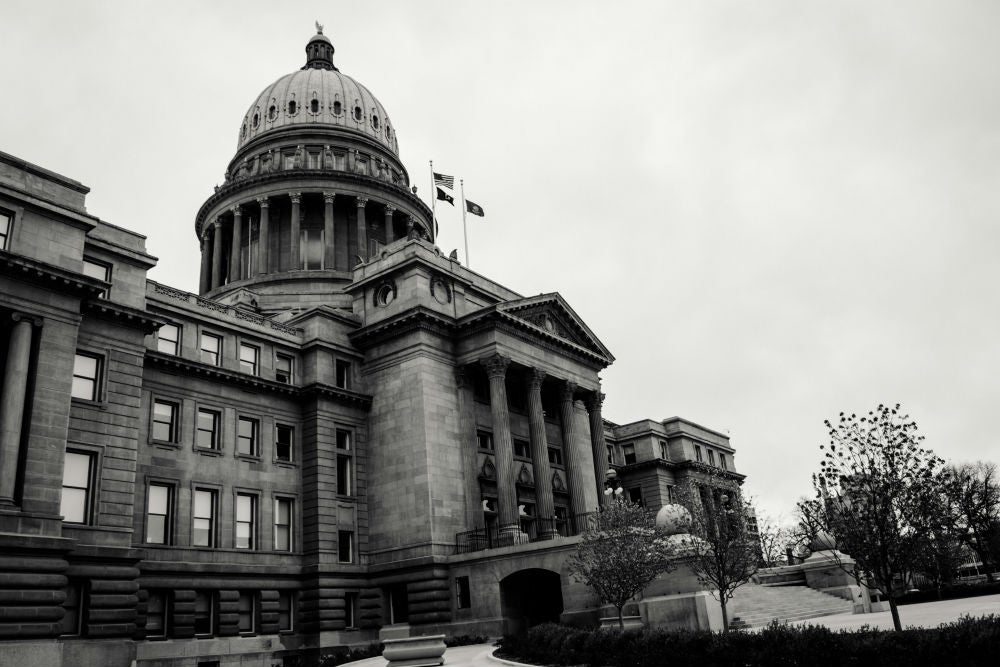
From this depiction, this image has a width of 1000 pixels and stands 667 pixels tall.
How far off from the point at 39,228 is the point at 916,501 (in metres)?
31.4

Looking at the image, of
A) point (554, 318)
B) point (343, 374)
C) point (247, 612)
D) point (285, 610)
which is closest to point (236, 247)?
point (343, 374)

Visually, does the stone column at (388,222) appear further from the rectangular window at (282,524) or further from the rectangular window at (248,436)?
the rectangular window at (282,524)

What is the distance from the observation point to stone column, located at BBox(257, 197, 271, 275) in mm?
67000

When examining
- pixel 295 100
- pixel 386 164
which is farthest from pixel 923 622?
pixel 295 100

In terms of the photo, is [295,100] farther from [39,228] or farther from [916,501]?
[916,501]

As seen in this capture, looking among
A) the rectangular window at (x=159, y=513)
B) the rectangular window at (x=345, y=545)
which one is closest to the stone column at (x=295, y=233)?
the rectangular window at (x=345, y=545)

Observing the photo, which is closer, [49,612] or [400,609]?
[49,612]

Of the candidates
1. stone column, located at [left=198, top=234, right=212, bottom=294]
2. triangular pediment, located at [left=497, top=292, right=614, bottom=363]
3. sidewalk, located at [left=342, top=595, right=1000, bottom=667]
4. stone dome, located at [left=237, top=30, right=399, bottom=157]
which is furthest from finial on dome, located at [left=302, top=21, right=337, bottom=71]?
sidewalk, located at [left=342, top=595, right=1000, bottom=667]

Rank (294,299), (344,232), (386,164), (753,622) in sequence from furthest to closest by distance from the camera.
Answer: (386,164) < (344,232) < (294,299) < (753,622)

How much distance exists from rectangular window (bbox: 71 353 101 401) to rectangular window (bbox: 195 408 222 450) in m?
7.80

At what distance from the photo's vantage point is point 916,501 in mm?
23875

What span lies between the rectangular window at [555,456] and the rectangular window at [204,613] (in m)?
23.5

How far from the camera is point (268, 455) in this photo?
42969 mm

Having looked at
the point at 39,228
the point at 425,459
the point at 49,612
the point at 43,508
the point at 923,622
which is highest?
the point at 39,228
